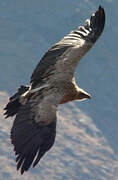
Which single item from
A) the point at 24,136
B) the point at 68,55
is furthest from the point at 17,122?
the point at 68,55

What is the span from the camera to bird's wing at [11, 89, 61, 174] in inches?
776

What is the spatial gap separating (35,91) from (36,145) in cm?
179

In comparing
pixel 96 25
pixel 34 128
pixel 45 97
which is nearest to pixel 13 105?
pixel 45 97

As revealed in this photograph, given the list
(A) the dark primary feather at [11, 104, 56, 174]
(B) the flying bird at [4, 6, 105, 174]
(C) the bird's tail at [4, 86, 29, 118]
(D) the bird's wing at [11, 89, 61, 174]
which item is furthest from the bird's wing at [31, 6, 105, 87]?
(A) the dark primary feather at [11, 104, 56, 174]

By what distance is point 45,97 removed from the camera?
20719mm

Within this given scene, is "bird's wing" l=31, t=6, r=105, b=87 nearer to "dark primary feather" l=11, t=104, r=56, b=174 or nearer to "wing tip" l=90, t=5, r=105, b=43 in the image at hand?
"wing tip" l=90, t=5, r=105, b=43

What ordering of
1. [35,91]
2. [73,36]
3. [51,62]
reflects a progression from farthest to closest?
[73,36] < [51,62] < [35,91]

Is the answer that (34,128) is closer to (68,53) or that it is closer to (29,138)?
(29,138)

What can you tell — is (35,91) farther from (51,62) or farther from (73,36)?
(73,36)

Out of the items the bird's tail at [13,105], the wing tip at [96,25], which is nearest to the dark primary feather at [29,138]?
the bird's tail at [13,105]

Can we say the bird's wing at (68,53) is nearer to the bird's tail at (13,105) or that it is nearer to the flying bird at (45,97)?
the flying bird at (45,97)

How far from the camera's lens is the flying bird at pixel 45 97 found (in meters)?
19.8

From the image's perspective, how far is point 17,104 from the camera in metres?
21.9

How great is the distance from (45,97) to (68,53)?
2957mm
